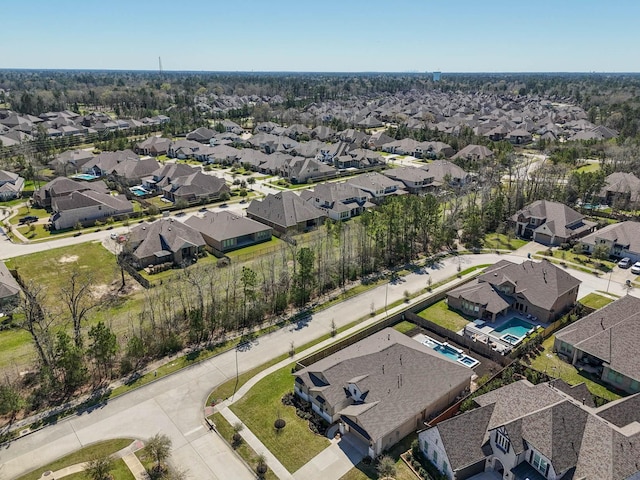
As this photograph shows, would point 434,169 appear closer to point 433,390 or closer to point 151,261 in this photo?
point 151,261

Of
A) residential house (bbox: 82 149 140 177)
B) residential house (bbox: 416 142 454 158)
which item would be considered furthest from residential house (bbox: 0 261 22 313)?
residential house (bbox: 416 142 454 158)

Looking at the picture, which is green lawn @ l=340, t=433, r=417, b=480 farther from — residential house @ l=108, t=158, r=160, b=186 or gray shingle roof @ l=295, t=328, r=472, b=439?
residential house @ l=108, t=158, r=160, b=186

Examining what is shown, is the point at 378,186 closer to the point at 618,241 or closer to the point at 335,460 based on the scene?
the point at 618,241

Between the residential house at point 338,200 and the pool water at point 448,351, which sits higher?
the residential house at point 338,200

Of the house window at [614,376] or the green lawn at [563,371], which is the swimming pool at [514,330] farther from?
the house window at [614,376]

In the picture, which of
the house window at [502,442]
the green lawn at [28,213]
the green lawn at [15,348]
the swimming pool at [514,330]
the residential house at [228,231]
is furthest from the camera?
the green lawn at [28,213]

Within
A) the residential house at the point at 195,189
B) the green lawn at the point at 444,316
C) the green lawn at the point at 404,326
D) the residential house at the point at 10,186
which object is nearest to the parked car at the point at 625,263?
the green lawn at the point at 444,316
